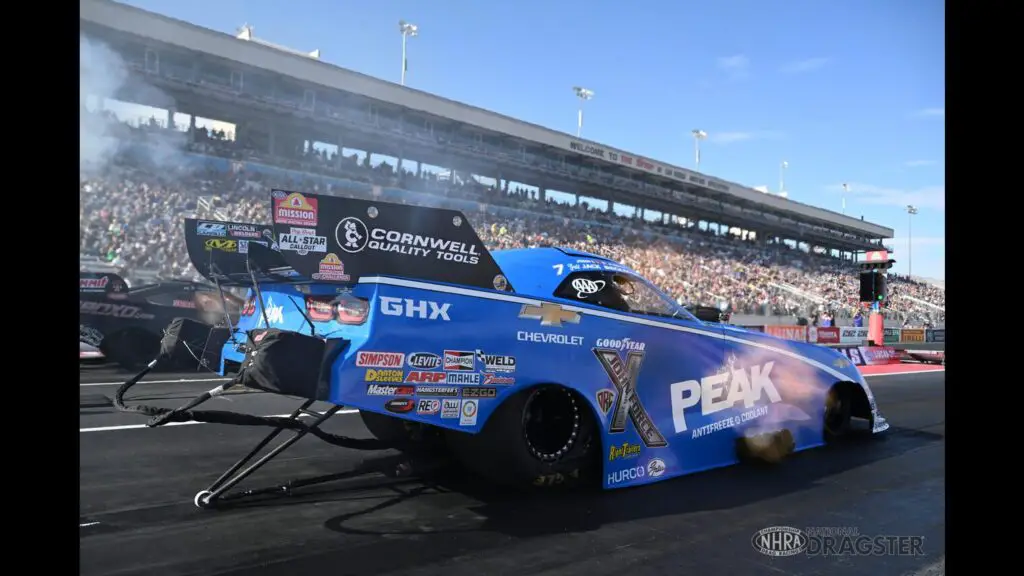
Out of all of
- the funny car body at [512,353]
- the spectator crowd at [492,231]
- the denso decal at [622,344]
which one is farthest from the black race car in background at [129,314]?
the denso decal at [622,344]

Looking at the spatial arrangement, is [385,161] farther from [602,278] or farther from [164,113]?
[602,278]

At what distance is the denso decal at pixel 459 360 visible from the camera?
12.3ft

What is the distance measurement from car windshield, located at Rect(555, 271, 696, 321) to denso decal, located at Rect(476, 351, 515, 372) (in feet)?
2.66

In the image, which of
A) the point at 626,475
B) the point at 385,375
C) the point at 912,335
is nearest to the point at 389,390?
the point at 385,375

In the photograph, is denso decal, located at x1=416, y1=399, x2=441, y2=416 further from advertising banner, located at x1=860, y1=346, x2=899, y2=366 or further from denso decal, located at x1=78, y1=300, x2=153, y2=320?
advertising banner, located at x1=860, y1=346, x2=899, y2=366

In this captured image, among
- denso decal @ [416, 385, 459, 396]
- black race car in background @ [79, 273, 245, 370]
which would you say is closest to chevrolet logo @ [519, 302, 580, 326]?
denso decal @ [416, 385, 459, 396]

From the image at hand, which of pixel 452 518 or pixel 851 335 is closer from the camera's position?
pixel 452 518

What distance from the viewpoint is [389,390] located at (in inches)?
140

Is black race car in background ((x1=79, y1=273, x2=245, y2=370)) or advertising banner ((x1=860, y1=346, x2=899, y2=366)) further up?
black race car in background ((x1=79, y1=273, x2=245, y2=370))

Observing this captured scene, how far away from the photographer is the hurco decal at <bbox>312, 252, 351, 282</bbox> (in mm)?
3500

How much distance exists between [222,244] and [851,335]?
1996cm

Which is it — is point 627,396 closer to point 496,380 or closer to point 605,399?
point 605,399

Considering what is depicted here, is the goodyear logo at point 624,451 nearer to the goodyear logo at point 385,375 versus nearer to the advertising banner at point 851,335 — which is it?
the goodyear logo at point 385,375
